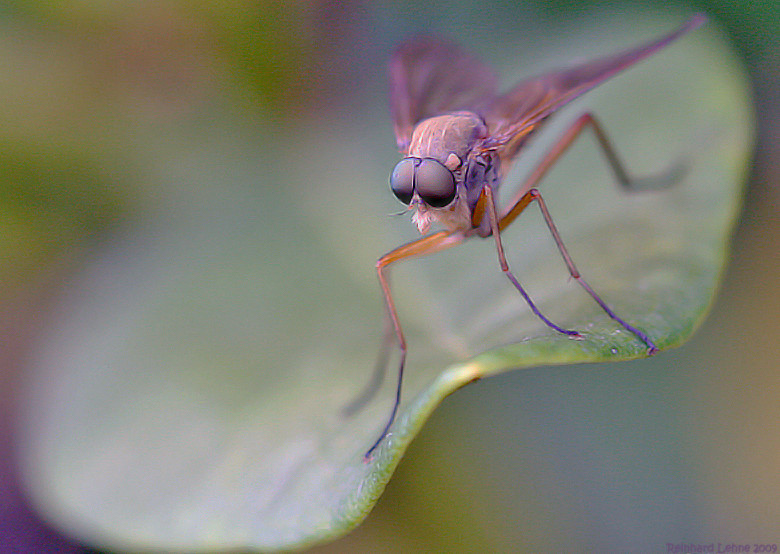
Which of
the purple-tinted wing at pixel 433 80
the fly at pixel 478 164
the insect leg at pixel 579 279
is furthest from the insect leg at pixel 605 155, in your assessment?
the purple-tinted wing at pixel 433 80

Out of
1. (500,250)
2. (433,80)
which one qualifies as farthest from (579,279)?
(433,80)

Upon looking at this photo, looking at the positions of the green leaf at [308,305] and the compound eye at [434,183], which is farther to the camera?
the compound eye at [434,183]

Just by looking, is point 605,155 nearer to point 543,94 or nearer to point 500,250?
point 543,94

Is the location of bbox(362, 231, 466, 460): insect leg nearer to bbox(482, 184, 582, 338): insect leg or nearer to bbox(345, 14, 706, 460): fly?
bbox(345, 14, 706, 460): fly

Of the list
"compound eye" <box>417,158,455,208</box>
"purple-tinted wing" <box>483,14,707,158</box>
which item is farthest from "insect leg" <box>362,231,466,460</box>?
"purple-tinted wing" <box>483,14,707,158</box>

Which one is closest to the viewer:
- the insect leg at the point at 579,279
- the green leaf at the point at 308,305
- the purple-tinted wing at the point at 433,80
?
the insect leg at the point at 579,279

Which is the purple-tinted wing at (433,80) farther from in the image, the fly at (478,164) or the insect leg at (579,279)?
the insect leg at (579,279)

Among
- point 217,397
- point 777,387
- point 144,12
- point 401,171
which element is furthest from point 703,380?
point 144,12
